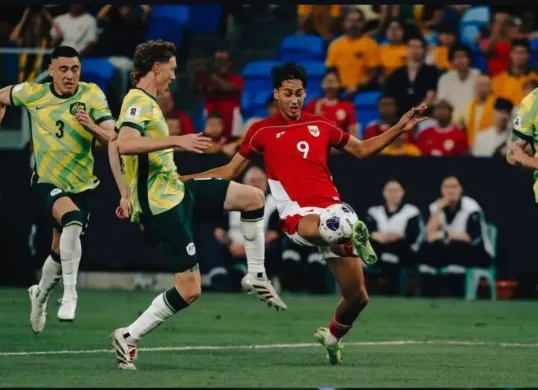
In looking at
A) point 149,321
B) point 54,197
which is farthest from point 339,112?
point 149,321

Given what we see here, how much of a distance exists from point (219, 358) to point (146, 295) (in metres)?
6.82

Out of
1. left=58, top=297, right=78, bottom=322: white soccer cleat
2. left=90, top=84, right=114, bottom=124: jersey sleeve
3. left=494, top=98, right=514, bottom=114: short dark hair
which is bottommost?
left=58, top=297, right=78, bottom=322: white soccer cleat

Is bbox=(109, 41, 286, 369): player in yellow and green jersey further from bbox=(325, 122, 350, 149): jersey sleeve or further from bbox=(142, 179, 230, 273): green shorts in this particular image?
bbox=(325, 122, 350, 149): jersey sleeve

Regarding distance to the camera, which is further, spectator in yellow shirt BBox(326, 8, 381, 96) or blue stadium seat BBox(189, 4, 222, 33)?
blue stadium seat BBox(189, 4, 222, 33)

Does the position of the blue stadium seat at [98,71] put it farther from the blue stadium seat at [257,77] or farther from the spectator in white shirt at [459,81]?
the spectator in white shirt at [459,81]

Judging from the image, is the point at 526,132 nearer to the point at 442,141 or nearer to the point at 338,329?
the point at 338,329

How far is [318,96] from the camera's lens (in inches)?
867

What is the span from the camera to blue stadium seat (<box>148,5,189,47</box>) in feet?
75.2

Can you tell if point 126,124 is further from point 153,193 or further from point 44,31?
point 44,31

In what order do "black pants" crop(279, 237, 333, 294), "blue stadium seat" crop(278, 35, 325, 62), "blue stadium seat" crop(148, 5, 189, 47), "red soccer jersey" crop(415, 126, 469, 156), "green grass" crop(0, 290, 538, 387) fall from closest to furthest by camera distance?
"green grass" crop(0, 290, 538, 387) → "black pants" crop(279, 237, 333, 294) → "red soccer jersey" crop(415, 126, 469, 156) → "blue stadium seat" crop(278, 35, 325, 62) → "blue stadium seat" crop(148, 5, 189, 47)

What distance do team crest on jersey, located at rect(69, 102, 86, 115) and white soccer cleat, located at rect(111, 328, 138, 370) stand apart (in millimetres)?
3175

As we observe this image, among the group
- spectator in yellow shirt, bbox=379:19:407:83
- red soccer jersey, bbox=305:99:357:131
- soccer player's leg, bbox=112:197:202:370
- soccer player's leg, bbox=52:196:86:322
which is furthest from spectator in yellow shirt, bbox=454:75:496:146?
soccer player's leg, bbox=112:197:202:370

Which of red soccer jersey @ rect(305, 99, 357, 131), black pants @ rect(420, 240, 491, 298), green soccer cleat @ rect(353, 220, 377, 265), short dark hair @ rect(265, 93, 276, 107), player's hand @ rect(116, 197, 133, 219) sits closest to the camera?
green soccer cleat @ rect(353, 220, 377, 265)

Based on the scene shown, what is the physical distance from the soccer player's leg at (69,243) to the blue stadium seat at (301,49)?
29.1 feet
